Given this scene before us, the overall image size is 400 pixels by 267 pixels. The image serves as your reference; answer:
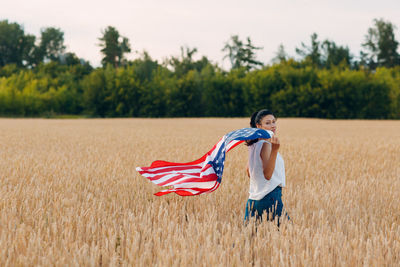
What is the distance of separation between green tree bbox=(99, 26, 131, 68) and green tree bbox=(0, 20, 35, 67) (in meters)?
16.2

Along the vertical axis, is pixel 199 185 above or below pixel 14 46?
below

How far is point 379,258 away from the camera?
6.89 feet

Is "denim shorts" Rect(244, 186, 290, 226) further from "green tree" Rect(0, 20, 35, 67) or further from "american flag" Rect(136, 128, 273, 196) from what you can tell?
"green tree" Rect(0, 20, 35, 67)

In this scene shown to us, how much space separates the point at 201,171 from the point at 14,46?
7099 centimetres

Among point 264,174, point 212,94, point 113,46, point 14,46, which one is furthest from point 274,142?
point 14,46

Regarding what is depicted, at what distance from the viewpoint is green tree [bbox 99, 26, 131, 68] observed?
55.3 meters

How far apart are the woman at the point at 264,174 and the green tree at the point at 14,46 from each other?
226 feet

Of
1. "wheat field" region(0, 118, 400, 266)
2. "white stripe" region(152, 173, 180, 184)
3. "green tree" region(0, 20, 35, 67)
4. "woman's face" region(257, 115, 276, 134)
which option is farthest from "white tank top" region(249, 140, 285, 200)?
"green tree" region(0, 20, 35, 67)

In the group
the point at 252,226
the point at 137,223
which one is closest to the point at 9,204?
the point at 137,223

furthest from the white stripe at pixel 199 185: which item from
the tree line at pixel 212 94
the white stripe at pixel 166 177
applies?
the tree line at pixel 212 94

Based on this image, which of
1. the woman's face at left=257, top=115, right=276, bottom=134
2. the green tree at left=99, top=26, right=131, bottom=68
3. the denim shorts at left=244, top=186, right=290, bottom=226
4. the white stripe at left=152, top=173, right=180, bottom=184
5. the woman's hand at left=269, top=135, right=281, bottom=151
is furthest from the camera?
the green tree at left=99, top=26, right=131, bottom=68

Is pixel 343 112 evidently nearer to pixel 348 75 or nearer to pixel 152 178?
pixel 348 75

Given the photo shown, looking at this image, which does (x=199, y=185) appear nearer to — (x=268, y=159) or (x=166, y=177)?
(x=166, y=177)

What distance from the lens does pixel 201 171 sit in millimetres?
2707
